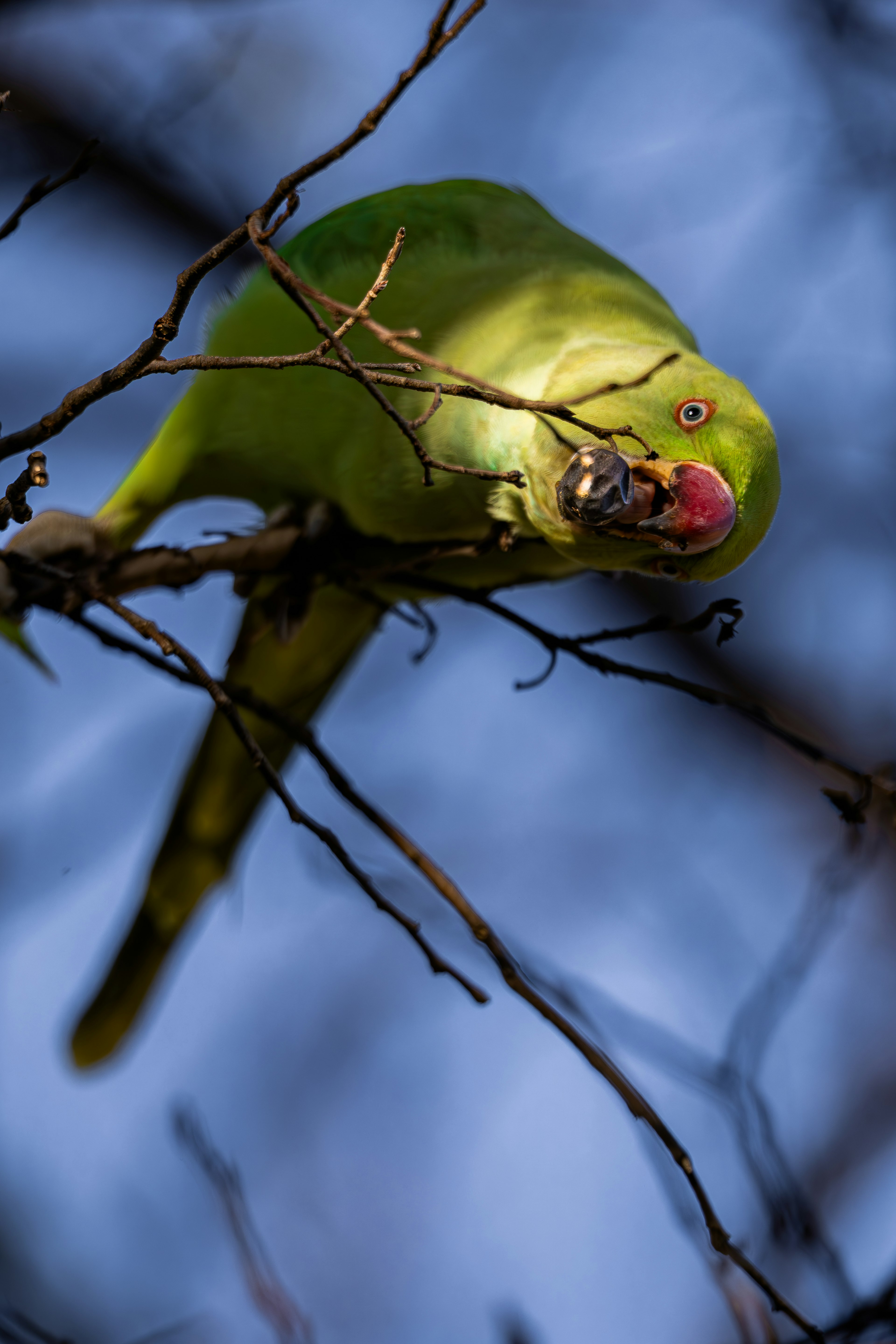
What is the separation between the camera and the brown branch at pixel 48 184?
70.5 inches

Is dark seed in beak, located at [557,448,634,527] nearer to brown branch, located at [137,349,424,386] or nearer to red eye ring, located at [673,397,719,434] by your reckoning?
red eye ring, located at [673,397,719,434]

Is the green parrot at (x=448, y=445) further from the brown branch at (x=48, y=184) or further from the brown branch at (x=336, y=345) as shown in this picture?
the brown branch at (x=48, y=184)

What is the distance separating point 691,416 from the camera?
231 centimetres

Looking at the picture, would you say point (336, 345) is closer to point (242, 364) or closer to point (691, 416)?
point (242, 364)

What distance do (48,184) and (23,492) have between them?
2.12ft

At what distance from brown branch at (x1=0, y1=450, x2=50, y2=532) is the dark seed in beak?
1.01 meters

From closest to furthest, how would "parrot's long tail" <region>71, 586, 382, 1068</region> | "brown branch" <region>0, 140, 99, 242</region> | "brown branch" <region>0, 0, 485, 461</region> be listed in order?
"brown branch" <region>0, 0, 485, 461</region> → "brown branch" <region>0, 140, 99, 242</region> → "parrot's long tail" <region>71, 586, 382, 1068</region>

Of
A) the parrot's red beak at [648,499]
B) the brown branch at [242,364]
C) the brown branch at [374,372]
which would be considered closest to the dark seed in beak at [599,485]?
the parrot's red beak at [648,499]

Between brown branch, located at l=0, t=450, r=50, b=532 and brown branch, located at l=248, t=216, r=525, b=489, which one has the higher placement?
brown branch, located at l=248, t=216, r=525, b=489

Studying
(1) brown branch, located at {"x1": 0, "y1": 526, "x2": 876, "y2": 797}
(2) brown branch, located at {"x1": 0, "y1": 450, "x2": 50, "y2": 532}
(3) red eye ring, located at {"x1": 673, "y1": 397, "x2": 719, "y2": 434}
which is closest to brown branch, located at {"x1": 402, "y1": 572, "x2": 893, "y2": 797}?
(1) brown branch, located at {"x1": 0, "y1": 526, "x2": 876, "y2": 797}

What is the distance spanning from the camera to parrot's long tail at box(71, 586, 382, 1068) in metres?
3.49

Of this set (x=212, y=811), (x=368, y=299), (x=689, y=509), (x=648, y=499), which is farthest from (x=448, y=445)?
(x=212, y=811)

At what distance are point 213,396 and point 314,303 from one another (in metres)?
0.37

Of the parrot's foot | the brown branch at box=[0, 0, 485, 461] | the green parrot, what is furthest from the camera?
the parrot's foot
